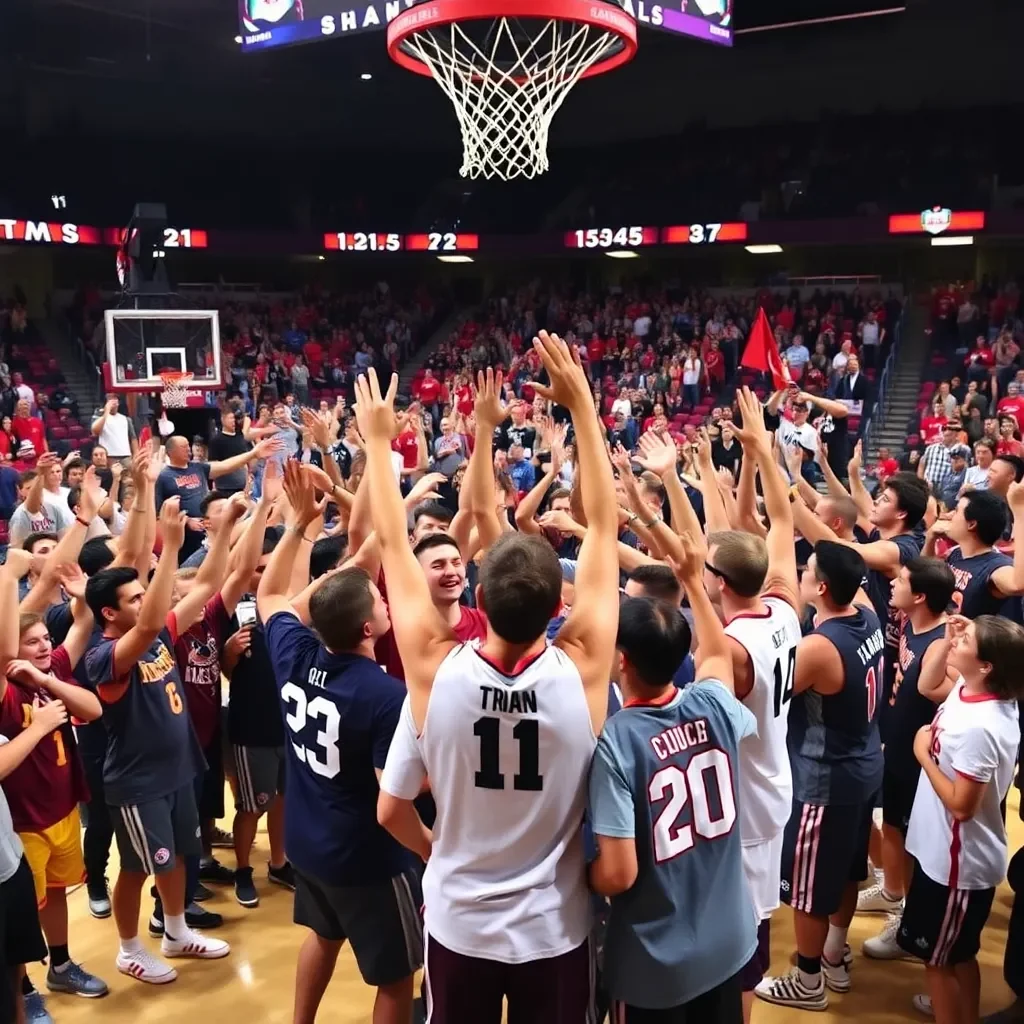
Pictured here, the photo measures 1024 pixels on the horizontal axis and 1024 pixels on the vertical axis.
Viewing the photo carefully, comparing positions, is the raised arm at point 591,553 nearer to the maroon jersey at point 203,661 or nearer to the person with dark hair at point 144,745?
the person with dark hair at point 144,745

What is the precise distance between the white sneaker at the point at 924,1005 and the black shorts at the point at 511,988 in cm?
210

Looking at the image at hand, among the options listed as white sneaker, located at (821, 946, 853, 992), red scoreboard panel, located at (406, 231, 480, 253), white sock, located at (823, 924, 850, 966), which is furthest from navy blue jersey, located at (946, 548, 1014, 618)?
red scoreboard panel, located at (406, 231, 480, 253)

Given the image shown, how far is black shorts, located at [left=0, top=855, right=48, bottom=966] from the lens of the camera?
3.45 metres

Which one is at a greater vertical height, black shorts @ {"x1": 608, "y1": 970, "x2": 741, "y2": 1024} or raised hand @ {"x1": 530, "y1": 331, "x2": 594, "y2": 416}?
raised hand @ {"x1": 530, "y1": 331, "x2": 594, "y2": 416}

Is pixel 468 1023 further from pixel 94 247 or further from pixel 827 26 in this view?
pixel 827 26

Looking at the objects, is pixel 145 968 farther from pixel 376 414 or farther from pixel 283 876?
pixel 376 414

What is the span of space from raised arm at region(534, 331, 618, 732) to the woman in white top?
15.7 m

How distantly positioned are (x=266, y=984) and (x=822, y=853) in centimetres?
232

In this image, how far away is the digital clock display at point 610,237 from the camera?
2145cm

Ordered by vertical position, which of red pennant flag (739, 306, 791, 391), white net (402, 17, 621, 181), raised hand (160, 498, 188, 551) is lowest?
raised hand (160, 498, 188, 551)

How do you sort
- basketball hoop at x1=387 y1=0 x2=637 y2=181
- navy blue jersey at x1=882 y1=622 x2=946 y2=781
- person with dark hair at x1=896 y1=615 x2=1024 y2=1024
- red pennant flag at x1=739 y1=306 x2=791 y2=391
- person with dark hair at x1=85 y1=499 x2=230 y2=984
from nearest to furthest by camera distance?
person with dark hair at x1=896 y1=615 x2=1024 y2=1024 < person with dark hair at x1=85 y1=499 x2=230 y2=984 < navy blue jersey at x1=882 y1=622 x2=946 y2=781 < basketball hoop at x1=387 y1=0 x2=637 y2=181 < red pennant flag at x1=739 y1=306 x2=791 y2=391

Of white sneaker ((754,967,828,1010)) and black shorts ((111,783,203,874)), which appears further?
black shorts ((111,783,203,874))

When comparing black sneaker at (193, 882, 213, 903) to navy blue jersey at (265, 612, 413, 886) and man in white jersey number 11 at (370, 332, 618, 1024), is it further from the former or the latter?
man in white jersey number 11 at (370, 332, 618, 1024)

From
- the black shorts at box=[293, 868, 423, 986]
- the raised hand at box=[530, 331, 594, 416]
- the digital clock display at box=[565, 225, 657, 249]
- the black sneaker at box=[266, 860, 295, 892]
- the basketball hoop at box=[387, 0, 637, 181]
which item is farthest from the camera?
the digital clock display at box=[565, 225, 657, 249]
